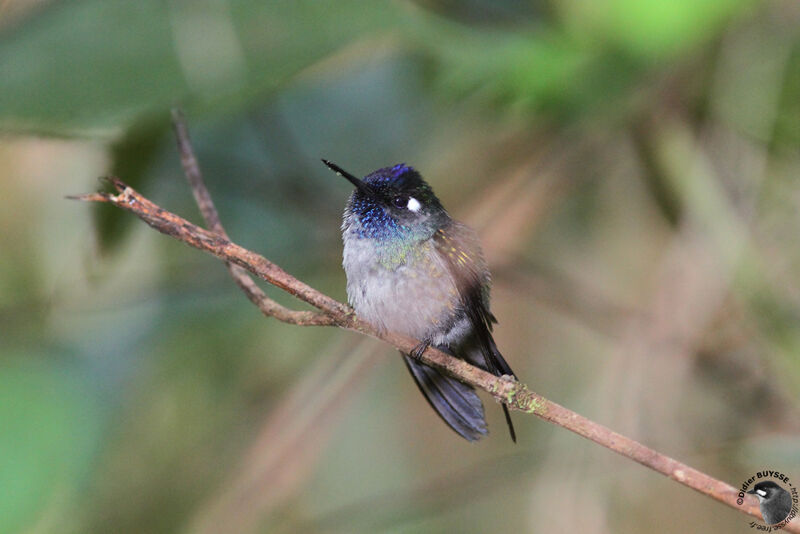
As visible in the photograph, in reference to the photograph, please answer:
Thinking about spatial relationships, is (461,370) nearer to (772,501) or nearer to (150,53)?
(772,501)

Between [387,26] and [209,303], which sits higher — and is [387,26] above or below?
above

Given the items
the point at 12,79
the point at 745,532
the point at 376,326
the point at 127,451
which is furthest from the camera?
the point at 127,451

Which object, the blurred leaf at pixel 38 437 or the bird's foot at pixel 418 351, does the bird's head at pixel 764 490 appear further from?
the blurred leaf at pixel 38 437

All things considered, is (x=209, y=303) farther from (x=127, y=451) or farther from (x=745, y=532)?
(x=745, y=532)

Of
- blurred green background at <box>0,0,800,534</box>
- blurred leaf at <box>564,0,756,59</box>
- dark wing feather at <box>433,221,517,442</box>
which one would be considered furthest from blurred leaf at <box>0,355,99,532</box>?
blurred leaf at <box>564,0,756,59</box>

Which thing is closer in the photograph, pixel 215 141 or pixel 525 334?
pixel 525 334

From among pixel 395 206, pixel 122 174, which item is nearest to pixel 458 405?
pixel 395 206

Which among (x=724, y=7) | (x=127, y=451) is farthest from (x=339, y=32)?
(x=127, y=451)

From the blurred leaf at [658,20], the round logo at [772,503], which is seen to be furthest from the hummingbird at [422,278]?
the blurred leaf at [658,20]
